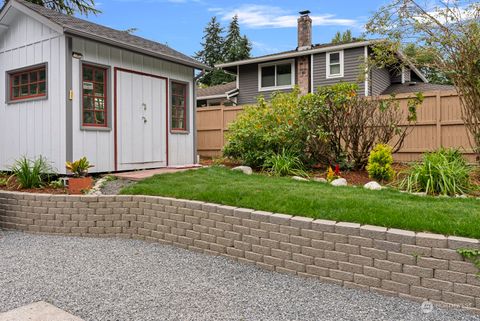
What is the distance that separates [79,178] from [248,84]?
14.3m

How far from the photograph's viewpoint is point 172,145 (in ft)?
29.1

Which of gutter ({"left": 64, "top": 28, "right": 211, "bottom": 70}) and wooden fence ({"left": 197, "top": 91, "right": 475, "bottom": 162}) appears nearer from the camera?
gutter ({"left": 64, "top": 28, "right": 211, "bottom": 70})

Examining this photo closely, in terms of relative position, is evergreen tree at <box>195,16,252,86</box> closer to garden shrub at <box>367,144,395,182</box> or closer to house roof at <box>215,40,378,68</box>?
house roof at <box>215,40,378,68</box>

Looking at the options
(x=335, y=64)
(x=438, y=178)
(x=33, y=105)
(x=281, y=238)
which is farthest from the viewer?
(x=335, y=64)

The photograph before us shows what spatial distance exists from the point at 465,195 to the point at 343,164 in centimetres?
248

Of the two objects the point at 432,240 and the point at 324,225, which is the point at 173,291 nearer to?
the point at 324,225

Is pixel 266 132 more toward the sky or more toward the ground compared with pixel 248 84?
more toward the ground

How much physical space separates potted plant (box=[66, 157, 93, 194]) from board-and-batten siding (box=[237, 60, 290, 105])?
1344 centimetres

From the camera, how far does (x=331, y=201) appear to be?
4.29 m

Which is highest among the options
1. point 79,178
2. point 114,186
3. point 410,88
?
point 410,88

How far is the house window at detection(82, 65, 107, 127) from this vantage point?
7.13 m

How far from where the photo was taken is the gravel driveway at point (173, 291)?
2.95 meters

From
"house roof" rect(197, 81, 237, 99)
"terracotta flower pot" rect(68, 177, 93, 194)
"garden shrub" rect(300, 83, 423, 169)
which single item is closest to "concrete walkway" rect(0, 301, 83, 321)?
"terracotta flower pot" rect(68, 177, 93, 194)

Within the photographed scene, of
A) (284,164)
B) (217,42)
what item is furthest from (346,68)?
(217,42)
